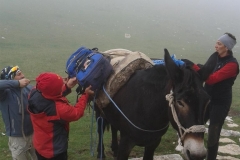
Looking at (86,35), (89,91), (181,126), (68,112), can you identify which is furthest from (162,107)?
(86,35)

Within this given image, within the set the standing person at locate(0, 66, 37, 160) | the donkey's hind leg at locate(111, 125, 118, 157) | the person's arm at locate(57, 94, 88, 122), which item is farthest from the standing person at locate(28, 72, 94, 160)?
the donkey's hind leg at locate(111, 125, 118, 157)

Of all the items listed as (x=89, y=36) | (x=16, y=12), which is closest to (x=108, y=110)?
(x=89, y=36)

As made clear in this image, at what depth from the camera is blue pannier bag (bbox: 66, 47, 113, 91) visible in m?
3.66

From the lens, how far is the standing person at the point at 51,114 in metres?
3.12

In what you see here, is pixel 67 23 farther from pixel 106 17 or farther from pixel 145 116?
pixel 145 116

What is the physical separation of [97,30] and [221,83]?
22.4 metres

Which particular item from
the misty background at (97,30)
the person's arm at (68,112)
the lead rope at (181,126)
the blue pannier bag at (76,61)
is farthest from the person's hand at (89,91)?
the misty background at (97,30)

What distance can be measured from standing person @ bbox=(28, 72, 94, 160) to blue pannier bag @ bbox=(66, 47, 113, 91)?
0.29 m

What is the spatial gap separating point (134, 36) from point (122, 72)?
22.0 m

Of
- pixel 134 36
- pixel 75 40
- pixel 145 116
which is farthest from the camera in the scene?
pixel 134 36

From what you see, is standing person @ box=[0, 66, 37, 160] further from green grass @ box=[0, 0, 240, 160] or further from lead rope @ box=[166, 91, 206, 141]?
lead rope @ box=[166, 91, 206, 141]

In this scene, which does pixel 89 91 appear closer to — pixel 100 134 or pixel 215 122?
pixel 100 134

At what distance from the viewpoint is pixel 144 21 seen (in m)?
33.5

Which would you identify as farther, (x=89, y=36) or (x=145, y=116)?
(x=89, y=36)
